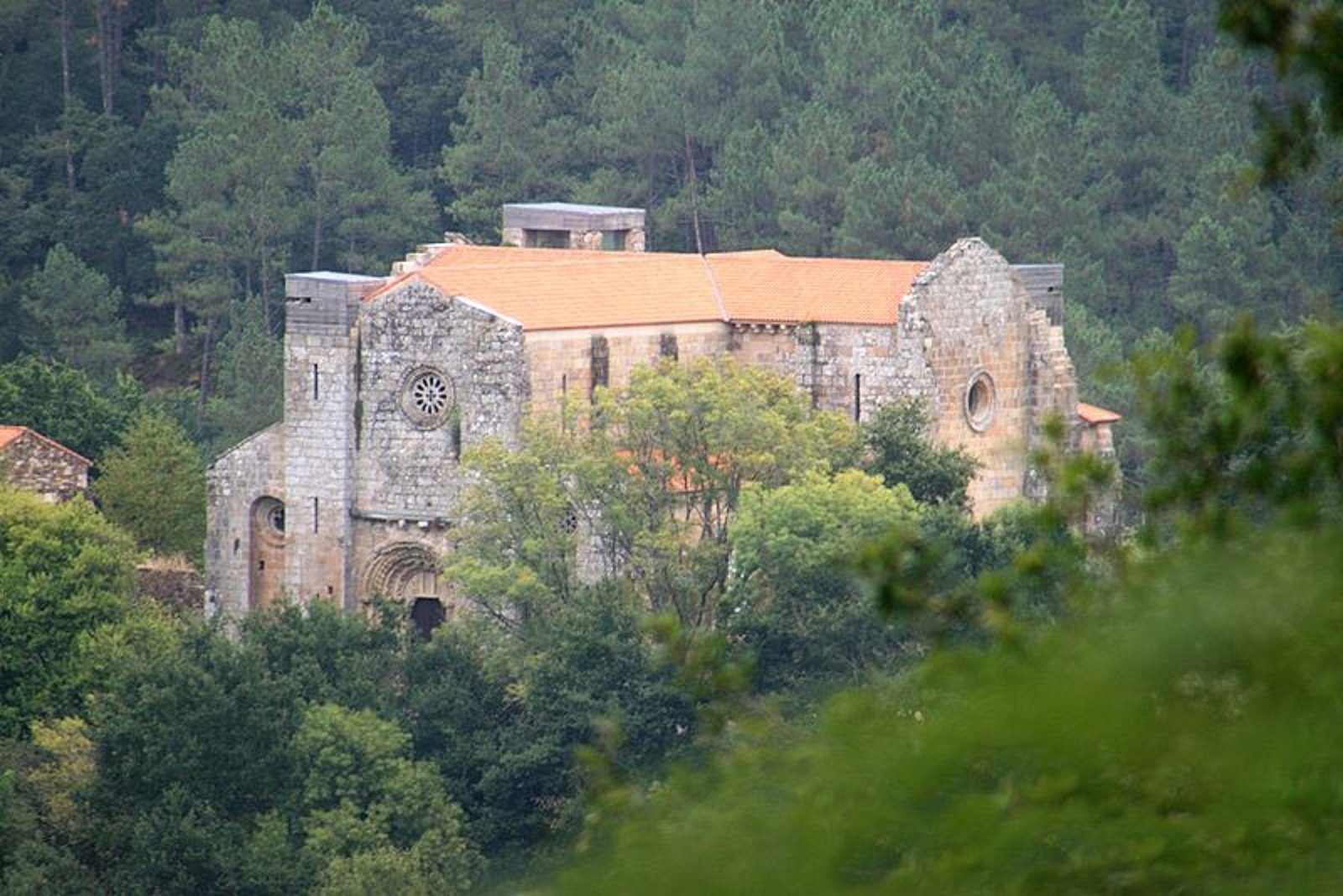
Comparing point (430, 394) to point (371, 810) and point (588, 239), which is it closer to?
point (371, 810)

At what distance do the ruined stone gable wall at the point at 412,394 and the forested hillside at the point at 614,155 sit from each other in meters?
19.0

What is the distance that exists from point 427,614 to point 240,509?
9.39 ft

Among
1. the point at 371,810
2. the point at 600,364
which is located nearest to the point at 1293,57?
the point at 371,810

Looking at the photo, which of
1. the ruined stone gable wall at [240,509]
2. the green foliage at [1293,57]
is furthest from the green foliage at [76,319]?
the green foliage at [1293,57]

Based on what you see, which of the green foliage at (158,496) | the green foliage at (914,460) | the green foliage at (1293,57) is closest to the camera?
the green foliage at (1293,57)

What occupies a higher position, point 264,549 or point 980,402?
point 980,402

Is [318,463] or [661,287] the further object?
[661,287]

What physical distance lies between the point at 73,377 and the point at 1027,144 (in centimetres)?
2168

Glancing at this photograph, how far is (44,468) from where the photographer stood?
48.4 metres

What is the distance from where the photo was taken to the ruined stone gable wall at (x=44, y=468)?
47719mm

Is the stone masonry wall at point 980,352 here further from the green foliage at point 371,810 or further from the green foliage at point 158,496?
the green foliage at point 158,496

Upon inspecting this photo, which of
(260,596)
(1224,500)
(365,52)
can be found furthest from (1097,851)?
(365,52)

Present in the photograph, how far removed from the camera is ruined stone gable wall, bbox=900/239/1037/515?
43.0 m

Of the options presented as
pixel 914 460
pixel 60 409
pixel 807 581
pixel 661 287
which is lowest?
pixel 807 581
